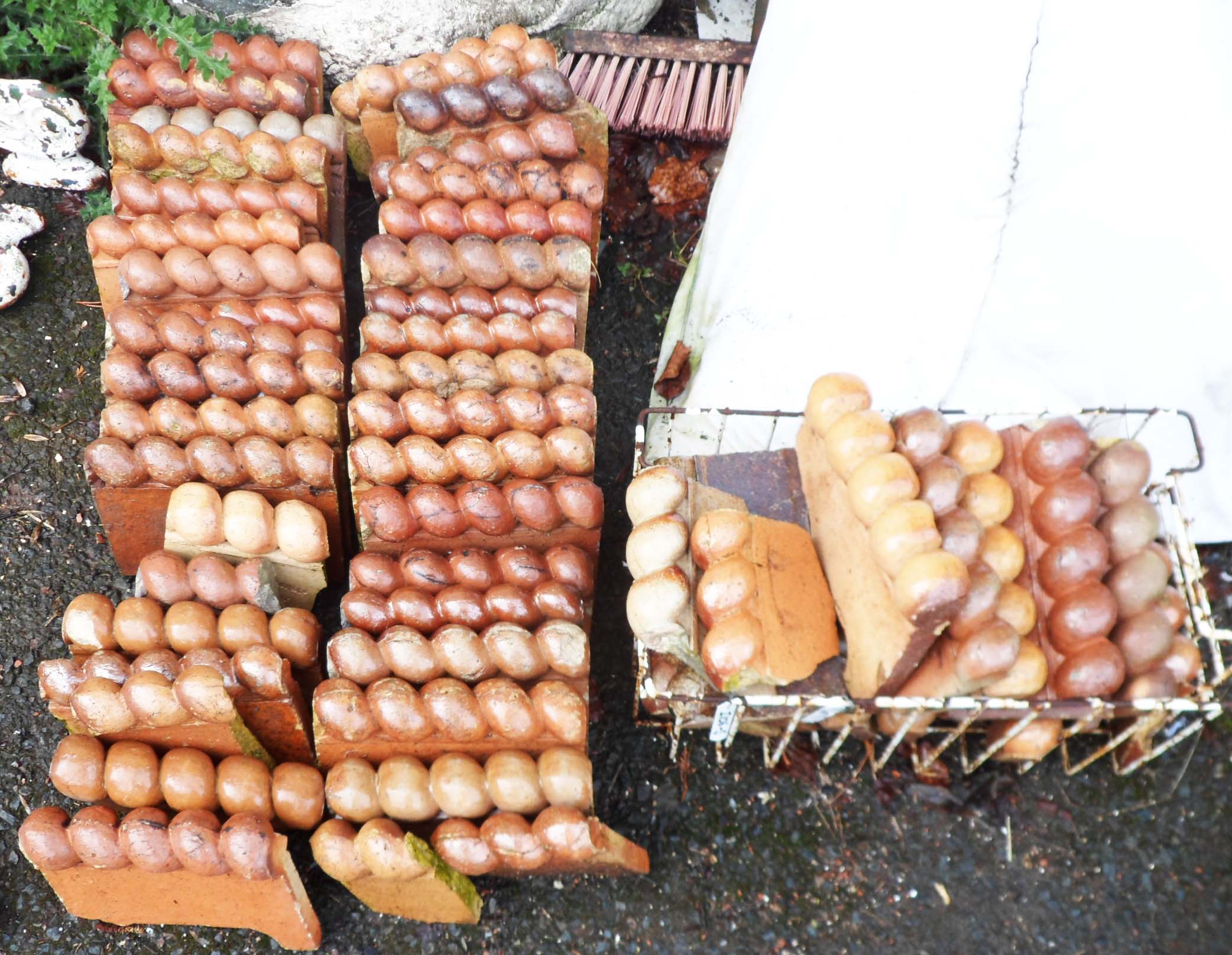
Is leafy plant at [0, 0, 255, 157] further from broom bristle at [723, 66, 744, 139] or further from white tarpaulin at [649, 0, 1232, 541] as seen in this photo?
white tarpaulin at [649, 0, 1232, 541]

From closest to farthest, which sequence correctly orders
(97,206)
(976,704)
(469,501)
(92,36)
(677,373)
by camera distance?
(976,704)
(469,501)
(677,373)
(92,36)
(97,206)

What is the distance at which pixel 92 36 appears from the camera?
4.06 meters

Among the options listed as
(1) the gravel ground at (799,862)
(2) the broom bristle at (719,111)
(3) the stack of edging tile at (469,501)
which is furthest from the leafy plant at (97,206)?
(2) the broom bristle at (719,111)

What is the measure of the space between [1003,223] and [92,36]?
385cm

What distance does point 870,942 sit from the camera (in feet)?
9.64

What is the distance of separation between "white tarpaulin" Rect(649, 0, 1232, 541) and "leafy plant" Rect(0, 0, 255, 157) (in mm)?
2343

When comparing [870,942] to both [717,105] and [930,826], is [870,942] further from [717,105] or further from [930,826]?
[717,105]

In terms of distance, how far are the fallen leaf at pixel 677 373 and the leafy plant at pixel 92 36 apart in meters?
2.08

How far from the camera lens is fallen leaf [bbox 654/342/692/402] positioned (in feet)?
12.9

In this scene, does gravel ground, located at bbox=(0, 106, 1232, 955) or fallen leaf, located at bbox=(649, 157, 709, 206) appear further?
fallen leaf, located at bbox=(649, 157, 709, 206)

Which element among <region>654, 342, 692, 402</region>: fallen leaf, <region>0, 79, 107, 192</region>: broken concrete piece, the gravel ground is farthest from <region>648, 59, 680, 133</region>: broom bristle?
<region>0, 79, 107, 192</region>: broken concrete piece

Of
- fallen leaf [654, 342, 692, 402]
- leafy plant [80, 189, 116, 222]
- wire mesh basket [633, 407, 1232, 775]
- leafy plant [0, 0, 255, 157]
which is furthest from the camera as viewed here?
leafy plant [80, 189, 116, 222]

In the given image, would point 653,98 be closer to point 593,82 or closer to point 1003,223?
point 593,82

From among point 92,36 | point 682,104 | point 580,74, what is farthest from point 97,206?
point 682,104
